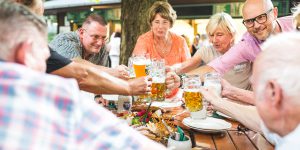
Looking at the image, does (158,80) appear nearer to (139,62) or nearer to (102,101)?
(139,62)

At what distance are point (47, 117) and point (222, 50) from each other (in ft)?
10.5

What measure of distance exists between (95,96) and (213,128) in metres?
1.11

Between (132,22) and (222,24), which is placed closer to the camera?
(222,24)

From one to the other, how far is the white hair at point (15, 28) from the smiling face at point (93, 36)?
2468 millimetres

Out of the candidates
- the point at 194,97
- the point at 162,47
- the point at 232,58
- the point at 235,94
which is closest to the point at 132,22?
the point at 162,47

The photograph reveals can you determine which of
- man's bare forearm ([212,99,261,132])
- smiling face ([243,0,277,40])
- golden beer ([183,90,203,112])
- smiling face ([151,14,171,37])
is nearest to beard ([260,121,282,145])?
man's bare forearm ([212,99,261,132])

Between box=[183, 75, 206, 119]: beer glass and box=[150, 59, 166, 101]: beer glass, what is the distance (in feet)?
1.16

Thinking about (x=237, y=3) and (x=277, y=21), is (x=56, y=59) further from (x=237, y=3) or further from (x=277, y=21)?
(x=237, y=3)

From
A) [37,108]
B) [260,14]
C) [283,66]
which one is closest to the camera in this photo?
[37,108]

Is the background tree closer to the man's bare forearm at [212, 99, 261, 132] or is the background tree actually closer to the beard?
the man's bare forearm at [212, 99, 261, 132]

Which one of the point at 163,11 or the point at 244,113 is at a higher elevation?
the point at 163,11

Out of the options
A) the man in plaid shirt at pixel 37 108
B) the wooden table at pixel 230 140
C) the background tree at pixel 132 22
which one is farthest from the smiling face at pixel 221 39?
the man in plaid shirt at pixel 37 108

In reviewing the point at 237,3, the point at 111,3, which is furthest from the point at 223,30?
the point at 111,3

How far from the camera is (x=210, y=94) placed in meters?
2.07
